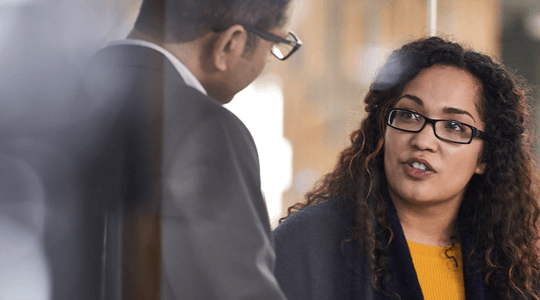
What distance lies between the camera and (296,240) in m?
0.92

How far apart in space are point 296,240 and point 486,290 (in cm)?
42

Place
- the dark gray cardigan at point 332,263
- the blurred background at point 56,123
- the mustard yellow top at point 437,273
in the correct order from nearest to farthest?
the blurred background at point 56,123 < the dark gray cardigan at point 332,263 < the mustard yellow top at point 437,273

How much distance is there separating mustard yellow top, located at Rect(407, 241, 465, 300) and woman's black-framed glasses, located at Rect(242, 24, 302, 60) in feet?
1.99

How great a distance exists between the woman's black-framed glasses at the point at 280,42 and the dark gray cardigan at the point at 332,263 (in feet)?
1.20

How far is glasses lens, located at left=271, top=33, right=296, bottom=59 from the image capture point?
0.56 m

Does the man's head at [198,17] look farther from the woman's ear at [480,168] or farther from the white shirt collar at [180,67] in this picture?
the woman's ear at [480,168]

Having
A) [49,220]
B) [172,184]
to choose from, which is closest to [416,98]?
[172,184]

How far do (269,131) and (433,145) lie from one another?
409 mm

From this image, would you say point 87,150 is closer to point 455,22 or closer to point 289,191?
point 289,191

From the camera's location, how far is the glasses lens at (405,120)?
936mm

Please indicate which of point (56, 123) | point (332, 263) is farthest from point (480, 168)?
point (56, 123)

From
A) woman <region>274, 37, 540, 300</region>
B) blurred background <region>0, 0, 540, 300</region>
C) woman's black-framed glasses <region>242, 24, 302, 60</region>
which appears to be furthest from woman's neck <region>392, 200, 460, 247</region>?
woman's black-framed glasses <region>242, 24, 302, 60</region>

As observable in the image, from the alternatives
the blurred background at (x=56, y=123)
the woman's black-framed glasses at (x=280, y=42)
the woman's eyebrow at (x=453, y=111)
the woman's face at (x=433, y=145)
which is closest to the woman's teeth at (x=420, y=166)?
the woman's face at (x=433, y=145)

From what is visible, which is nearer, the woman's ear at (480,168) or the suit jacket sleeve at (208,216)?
the suit jacket sleeve at (208,216)
